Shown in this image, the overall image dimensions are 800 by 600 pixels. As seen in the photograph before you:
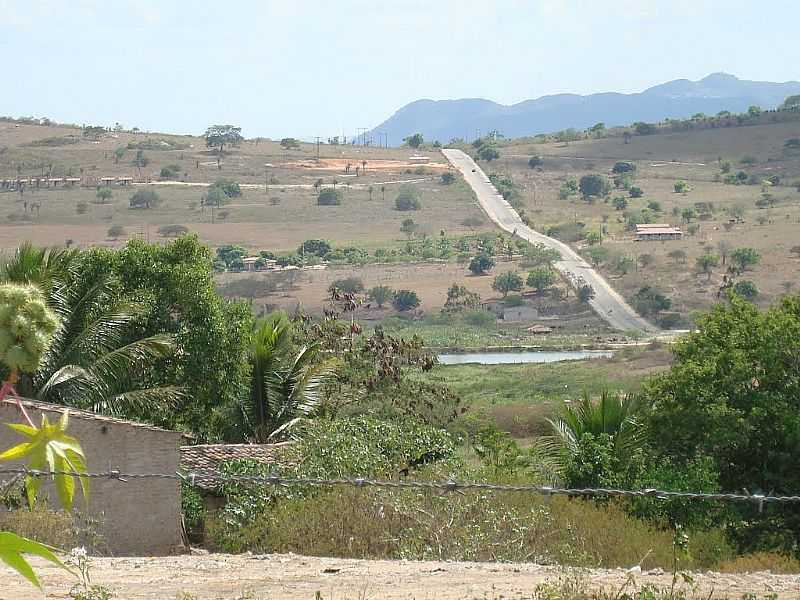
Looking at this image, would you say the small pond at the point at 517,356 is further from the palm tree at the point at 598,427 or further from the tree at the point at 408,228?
the palm tree at the point at 598,427

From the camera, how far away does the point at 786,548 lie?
13406 millimetres

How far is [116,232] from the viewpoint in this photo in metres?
86.1

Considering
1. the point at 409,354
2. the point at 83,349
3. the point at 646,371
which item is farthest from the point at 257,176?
the point at 83,349

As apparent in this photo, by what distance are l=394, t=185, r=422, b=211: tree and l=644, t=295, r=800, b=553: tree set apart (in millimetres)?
85654

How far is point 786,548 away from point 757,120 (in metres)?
123

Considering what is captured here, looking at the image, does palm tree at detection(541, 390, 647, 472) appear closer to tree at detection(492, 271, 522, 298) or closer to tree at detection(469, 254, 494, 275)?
tree at detection(492, 271, 522, 298)

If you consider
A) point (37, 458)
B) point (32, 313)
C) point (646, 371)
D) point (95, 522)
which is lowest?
point (646, 371)

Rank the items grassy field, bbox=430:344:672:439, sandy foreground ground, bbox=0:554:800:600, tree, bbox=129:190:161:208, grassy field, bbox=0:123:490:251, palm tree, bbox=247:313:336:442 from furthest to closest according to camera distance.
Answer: tree, bbox=129:190:161:208, grassy field, bbox=0:123:490:251, grassy field, bbox=430:344:672:439, palm tree, bbox=247:313:336:442, sandy foreground ground, bbox=0:554:800:600

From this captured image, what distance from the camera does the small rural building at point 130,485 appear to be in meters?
12.7

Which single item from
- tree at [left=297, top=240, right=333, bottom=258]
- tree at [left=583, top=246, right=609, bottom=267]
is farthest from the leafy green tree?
tree at [left=297, top=240, right=333, bottom=258]

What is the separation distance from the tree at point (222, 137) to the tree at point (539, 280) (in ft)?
194

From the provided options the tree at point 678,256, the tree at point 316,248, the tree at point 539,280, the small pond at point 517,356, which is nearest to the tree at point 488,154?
the tree at point 316,248

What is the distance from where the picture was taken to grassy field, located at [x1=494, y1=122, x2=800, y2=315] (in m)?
74.4

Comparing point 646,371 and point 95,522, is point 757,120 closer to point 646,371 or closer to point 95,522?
point 646,371
